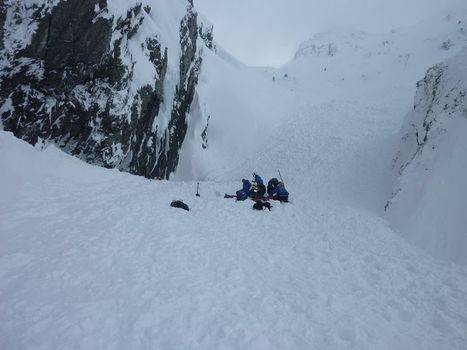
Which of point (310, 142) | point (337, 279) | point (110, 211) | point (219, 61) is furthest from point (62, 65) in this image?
point (219, 61)

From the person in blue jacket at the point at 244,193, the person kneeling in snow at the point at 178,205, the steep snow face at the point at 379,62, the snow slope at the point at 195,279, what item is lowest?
the snow slope at the point at 195,279

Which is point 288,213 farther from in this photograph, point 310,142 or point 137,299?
point 310,142

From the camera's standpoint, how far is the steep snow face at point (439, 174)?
487 inches

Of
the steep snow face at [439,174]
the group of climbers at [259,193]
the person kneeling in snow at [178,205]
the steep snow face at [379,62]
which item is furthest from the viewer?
the steep snow face at [379,62]

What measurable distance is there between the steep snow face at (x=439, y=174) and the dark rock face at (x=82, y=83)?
1482 cm

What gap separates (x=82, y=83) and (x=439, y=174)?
17407 millimetres

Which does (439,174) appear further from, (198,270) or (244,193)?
(198,270)

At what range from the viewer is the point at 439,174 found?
49.6ft

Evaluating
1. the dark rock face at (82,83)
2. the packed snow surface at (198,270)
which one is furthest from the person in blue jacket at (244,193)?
the dark rock face at (82,83)

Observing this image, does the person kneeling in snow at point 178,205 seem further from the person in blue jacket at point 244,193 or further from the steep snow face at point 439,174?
the steep snow face at point 439,174

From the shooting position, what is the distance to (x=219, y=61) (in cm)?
4503

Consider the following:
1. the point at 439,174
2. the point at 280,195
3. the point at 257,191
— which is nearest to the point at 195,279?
the point at 257,191

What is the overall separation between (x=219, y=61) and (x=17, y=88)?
32.4 m

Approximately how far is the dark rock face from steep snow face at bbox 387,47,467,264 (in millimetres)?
14822
